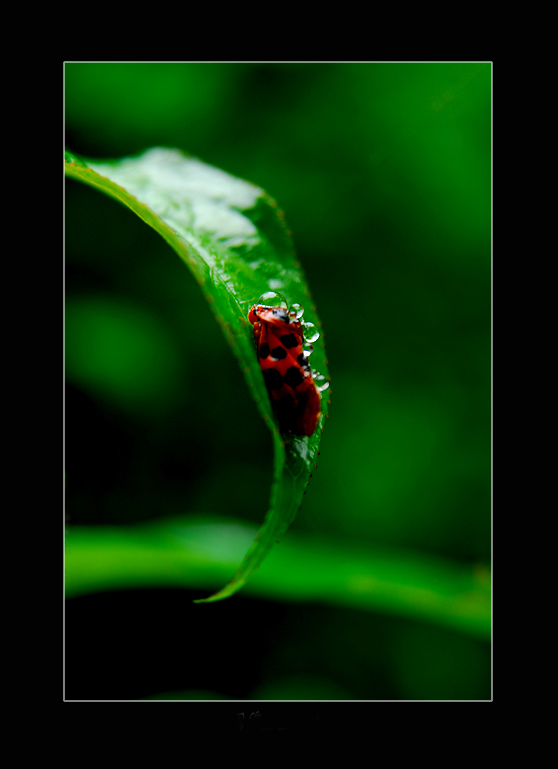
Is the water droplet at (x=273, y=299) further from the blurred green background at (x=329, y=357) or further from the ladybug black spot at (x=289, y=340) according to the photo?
the blurred green background at (x=329, y=357)

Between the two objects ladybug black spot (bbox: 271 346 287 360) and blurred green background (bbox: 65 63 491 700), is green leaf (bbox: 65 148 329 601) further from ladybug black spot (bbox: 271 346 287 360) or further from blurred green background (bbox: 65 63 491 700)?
blurred green background (bbox: 65 63 491 700)

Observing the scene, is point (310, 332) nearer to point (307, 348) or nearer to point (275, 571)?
point (307, 348)

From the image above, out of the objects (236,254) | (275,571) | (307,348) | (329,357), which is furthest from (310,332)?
(329,357)

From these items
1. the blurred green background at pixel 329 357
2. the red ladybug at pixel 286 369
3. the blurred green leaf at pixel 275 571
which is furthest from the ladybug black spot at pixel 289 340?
the blurred green background at pixel 329 357
